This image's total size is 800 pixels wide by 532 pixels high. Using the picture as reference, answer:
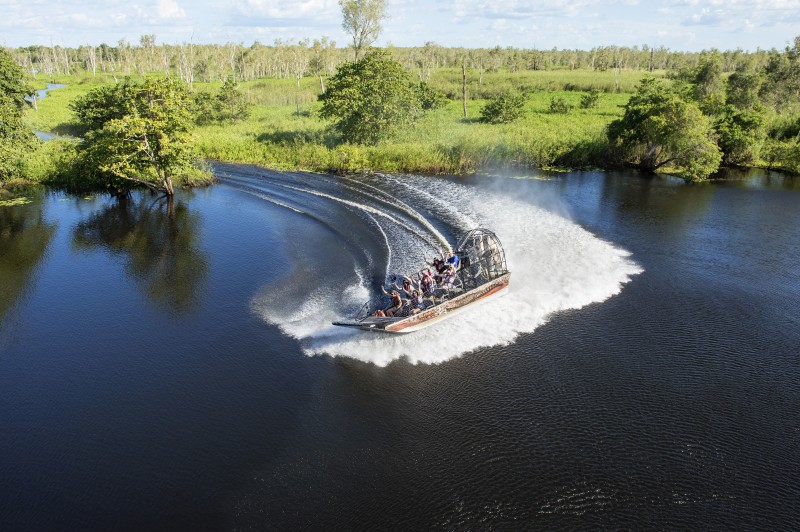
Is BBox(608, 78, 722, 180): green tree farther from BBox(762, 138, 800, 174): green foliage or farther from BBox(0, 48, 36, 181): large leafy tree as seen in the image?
BBox(0, 48, 36, 181): large leafy tree

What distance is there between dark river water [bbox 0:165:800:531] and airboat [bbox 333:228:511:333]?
759 mm

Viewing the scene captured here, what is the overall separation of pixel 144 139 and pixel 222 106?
41.1 meters

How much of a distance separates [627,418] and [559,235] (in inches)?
771

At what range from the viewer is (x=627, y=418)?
20062 mm

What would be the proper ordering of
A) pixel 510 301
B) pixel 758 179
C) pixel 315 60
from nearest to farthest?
pixel 510 301, pixel 758 179, pixel 315 60

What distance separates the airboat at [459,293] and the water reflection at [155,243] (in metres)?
11.0

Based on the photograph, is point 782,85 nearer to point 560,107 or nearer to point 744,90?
point 744,90

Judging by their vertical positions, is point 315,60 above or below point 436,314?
above

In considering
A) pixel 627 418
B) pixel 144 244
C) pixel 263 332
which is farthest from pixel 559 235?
pixel 144 244

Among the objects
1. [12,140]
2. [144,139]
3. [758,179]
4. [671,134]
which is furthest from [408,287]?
[758,179]

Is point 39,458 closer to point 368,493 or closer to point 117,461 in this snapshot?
point 117,461

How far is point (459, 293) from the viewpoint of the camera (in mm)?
27484

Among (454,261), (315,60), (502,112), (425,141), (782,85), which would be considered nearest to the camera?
(454,261)

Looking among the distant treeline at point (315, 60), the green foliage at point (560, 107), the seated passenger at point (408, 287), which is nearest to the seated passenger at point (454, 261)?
the seated passenger at point (408, 287)
